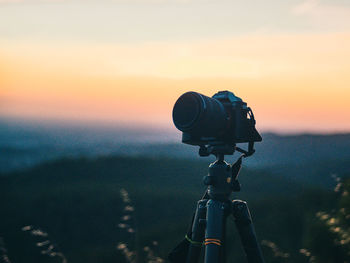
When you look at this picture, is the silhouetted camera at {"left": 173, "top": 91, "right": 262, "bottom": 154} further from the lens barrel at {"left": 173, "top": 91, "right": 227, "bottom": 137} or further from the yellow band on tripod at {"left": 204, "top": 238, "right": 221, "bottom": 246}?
the yellow band on tripod at {"left": 204, "top": 238, "right": 221, "bottom": 246}

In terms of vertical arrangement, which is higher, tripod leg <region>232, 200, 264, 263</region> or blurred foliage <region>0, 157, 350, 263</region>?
tripod leg <region>232, 200, 264, 263</region>

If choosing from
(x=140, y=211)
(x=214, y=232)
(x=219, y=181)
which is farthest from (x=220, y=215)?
(x=140, y=211)

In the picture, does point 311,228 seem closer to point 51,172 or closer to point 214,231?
point 214,231

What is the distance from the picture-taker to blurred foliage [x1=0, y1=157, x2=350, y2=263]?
511cm

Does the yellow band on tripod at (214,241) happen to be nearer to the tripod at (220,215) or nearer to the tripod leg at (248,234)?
the tripod at (220,215)

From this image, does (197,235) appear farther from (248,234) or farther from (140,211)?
(140,211)

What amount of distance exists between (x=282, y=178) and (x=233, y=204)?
234 inches

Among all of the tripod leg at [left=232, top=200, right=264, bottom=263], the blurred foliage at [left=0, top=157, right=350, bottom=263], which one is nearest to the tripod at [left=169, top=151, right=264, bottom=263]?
the tripod leg at [left=232, top=200, right=264, bottom=263]

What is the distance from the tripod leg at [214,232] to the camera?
2898 millimetres

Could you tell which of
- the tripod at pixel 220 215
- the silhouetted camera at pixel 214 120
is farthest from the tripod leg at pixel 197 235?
the silhouetted camera at pixel 214 120

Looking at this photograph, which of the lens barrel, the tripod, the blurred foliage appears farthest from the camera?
the blurred foliage

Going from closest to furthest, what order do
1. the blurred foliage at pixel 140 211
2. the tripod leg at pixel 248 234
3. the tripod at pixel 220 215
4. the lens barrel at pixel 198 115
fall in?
the lens barrel at pixel 198 115 → the tripod at pixel 220 215 → the tripod leg at pixel 248 234 → the blurred foliage at pixel 140 211

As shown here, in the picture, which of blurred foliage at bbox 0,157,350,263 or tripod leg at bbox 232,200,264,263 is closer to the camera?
tripod leg at bbox 232,200,264,263

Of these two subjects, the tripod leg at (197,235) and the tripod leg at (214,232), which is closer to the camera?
the tripod leg at (214,232)
